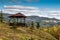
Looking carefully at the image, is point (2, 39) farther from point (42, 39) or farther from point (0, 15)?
point (0, 15)

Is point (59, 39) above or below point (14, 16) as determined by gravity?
below

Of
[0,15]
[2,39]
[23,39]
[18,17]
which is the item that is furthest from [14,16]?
[2,39]

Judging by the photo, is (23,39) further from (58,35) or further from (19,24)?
(58,35)

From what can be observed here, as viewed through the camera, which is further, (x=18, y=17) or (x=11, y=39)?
(x=18, y=17)

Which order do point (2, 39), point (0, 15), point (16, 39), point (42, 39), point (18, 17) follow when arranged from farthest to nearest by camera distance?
point (0, 15)
point (18, 17)
point (42, 39)
point (16, 39)
point (2, 39)

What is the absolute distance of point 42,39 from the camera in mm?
43844

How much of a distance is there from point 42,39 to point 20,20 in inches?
624

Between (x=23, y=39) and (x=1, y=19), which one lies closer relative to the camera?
(x=23, y=39)

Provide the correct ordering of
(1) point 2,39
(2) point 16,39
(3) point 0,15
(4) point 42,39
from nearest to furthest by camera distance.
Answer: (1) point 2,39 → (2) point 16,39 → (4) point 42,39 → (3) point 0,15

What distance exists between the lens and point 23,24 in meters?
56.1

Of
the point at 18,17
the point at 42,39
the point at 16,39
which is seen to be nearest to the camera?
the point at 16,39

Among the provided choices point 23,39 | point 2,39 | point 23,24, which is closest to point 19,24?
point 23,24

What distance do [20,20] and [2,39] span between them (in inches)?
991

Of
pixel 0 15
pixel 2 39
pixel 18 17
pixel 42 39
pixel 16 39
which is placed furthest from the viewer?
pixel 0 15
